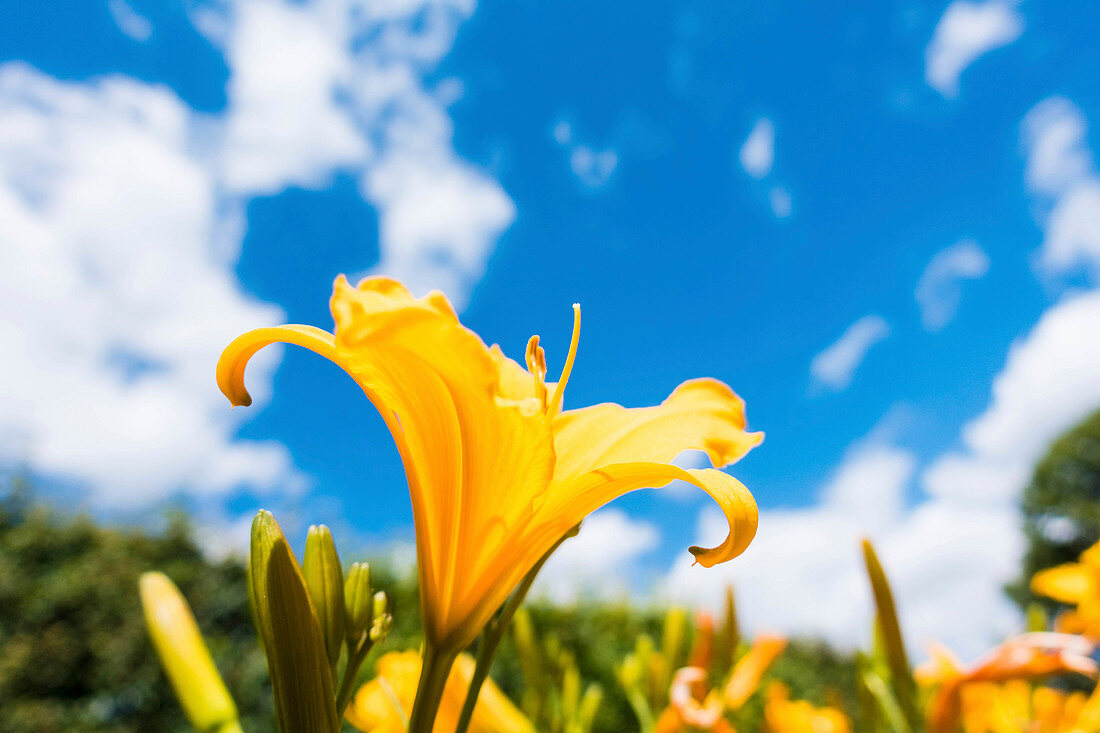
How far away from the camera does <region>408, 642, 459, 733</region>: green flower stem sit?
2.11 feet

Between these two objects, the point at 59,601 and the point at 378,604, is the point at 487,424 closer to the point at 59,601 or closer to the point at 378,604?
the point at 378,604

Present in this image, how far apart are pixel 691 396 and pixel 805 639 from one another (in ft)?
25.7

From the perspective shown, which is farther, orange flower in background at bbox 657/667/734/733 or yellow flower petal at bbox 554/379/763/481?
orange flower in background at bbox 657/667/734/733

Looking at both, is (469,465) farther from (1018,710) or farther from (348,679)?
(1018,710)

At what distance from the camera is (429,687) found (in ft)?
2.16

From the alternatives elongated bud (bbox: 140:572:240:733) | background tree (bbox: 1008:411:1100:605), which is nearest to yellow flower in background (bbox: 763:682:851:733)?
elongated bud (bbox: 140:572:240:733)

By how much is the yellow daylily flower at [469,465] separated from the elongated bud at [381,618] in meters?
0.12

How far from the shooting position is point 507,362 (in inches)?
34.9

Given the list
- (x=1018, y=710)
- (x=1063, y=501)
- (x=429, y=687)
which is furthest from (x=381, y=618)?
(x=1063, y=501)

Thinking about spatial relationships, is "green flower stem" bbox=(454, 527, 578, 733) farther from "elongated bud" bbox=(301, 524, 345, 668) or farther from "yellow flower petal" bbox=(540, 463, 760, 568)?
"elongated bud" bbox=(301, 524, 345, 668)

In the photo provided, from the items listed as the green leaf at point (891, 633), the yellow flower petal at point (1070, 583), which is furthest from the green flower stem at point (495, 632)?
the yellow flower petal at point (1070, 583)

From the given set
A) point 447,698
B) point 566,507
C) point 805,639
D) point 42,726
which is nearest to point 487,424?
point 566,507

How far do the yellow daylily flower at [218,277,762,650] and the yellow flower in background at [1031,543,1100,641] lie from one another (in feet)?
5.18

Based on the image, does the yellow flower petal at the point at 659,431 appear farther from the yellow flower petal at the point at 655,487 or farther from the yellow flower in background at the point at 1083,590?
the yellow flower in background at the point at 1083,590
